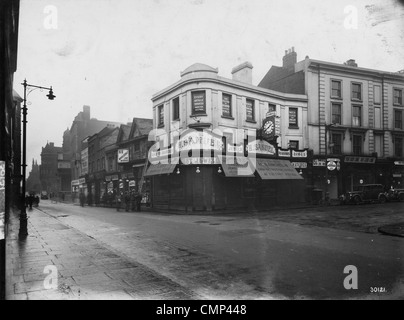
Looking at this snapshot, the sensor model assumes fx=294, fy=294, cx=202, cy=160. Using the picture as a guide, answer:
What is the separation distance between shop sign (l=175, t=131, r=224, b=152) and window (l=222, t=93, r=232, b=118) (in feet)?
7.94

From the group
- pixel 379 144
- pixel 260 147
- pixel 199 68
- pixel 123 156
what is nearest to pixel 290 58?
pixel 260 147

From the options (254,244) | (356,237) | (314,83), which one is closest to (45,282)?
(254,244)

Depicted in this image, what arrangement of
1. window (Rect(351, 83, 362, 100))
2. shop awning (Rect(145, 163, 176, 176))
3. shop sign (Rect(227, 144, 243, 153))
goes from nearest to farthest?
shop awning (Rect(145, 163, 176, 176)), shop sign (Rect(227, 144, 243, 153)), window (Rect(351, 83, 362, 100))

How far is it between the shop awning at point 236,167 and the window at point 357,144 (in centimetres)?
1286

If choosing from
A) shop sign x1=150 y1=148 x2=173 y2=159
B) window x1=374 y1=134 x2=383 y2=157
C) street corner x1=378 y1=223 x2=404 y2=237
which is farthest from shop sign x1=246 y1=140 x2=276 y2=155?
street corner x1=378 y1=223 x2=404 y2=237

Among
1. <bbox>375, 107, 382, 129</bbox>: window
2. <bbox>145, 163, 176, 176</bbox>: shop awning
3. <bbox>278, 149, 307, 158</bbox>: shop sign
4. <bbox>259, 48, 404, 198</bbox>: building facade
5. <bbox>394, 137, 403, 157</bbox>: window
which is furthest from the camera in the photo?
<bbox>394, 137, 403, 157</bbox>: window

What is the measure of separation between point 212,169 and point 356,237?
45.0 feet

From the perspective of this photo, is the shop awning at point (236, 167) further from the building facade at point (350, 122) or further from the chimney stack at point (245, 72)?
the building facade at point (350, 122)

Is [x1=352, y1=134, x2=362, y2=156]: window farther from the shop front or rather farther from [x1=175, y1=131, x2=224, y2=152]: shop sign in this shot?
[x1=175, y1=131, x2=224, y2=152]: shop sign

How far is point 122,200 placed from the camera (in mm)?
34188

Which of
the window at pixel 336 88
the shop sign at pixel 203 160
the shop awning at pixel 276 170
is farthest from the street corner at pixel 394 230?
the window at pixel 336 88

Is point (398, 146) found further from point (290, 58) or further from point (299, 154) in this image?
point (290, 58)

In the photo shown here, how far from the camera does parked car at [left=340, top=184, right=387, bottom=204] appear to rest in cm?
2552
